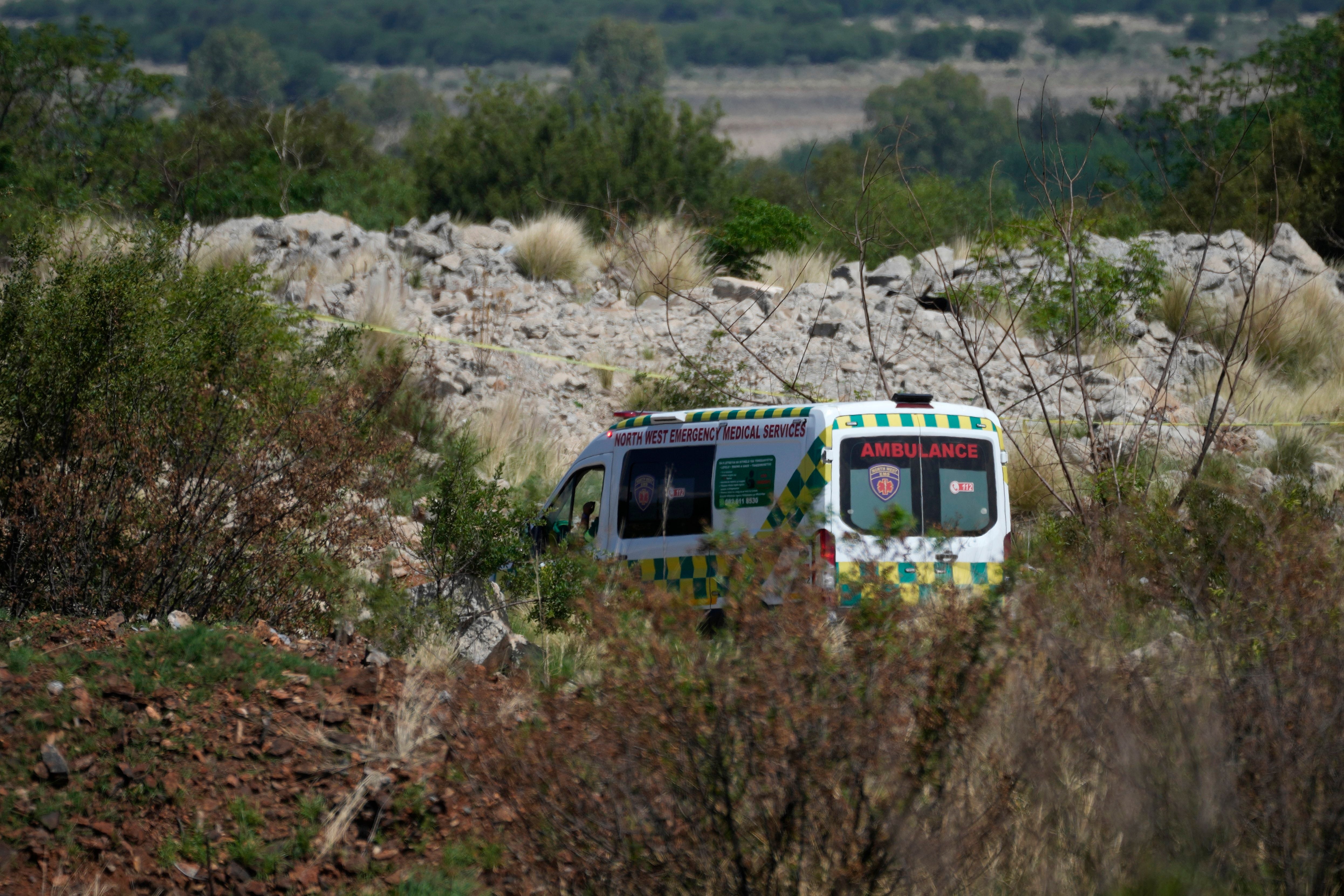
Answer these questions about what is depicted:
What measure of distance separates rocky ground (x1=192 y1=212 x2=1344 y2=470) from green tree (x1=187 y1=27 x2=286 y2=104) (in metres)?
138

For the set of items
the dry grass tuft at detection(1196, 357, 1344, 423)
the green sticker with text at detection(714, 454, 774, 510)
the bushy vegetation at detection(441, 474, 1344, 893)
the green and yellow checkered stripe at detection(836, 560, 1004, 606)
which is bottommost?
the dry grass tuft at detection(1196, 357, 1344, 423)

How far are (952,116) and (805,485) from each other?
137643 millimetres

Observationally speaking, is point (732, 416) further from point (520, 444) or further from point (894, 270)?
point (894, 270)

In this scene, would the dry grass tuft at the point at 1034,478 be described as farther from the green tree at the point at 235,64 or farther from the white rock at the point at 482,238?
the green tree at the point at 235,64

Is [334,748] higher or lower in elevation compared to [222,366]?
lower

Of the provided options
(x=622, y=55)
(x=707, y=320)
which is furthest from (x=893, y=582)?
(x=622, y=55)

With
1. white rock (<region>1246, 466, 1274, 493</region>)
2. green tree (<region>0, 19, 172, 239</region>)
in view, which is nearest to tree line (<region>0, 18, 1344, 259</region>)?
green tree (<region>0, 19, 172, 239</region>)

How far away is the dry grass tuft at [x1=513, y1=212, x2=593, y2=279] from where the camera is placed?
20.2m

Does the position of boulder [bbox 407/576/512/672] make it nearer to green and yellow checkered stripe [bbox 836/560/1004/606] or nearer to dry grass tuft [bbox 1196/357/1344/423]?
green and yellow checkered stripe [bbox 836/560/1004/606]

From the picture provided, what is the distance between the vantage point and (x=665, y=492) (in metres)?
8.78

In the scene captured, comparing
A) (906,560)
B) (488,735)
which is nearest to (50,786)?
(488,735)

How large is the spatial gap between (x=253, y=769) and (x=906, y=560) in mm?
2729

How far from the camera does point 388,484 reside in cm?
938

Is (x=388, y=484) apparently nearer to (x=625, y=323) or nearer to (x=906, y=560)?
(x=906, y=560)
